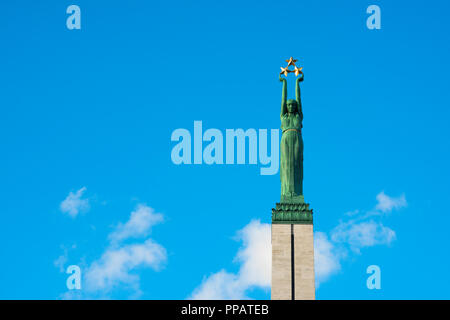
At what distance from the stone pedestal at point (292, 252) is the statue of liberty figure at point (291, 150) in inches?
48.2

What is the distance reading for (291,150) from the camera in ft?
170

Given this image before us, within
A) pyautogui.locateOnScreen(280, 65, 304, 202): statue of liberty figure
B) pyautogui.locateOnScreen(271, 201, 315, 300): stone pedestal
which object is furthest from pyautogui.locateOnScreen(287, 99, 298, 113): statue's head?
pyautogui.locateOnScreen(271, 201, 315, 300): stone pedestal

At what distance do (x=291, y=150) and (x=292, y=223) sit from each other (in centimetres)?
547

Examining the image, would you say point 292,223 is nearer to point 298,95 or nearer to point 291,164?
point 291,164

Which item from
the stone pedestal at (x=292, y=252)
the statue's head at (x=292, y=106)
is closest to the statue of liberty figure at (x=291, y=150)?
the statue's head at (x=292, y=106)

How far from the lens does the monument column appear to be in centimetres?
4781

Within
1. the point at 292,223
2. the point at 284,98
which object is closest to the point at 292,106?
the point at 284,98

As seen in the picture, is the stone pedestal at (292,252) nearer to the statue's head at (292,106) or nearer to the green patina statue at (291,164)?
the green patina statue at (291,164)

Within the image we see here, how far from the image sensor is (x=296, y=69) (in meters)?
53.7

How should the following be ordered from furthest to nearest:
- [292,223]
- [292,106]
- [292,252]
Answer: [292,106] < [292,223] < [292,252]
